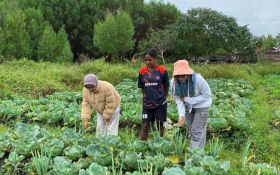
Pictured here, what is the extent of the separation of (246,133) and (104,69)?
10746 mm

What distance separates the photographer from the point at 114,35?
30.0 meters

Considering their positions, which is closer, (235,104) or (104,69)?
(235,104)

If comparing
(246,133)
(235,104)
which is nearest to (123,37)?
(235,104)

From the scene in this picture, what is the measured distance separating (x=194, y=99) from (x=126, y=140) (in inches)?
43.1

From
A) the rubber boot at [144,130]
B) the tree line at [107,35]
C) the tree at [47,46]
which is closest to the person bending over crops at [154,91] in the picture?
the rubber boot at [144,130]

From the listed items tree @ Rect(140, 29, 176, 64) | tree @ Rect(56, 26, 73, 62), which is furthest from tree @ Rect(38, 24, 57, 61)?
tree @ Rect(140, 29, 176, 64)

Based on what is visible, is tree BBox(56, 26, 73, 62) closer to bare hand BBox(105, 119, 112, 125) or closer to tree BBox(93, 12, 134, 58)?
tree BBox(93, 12, 134, 58)

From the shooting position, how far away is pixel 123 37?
30.3m

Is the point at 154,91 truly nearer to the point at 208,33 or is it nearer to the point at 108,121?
the point at 108,121

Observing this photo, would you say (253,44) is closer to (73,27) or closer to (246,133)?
(73,27)

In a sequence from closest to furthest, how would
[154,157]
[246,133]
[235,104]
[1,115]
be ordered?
[154,157] → [246,133] → [1,115] → [235,104]

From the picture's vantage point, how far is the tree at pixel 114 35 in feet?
98.4

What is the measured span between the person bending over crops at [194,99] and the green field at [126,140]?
0.23 meters

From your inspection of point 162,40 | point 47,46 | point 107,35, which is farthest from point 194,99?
point 107,35
